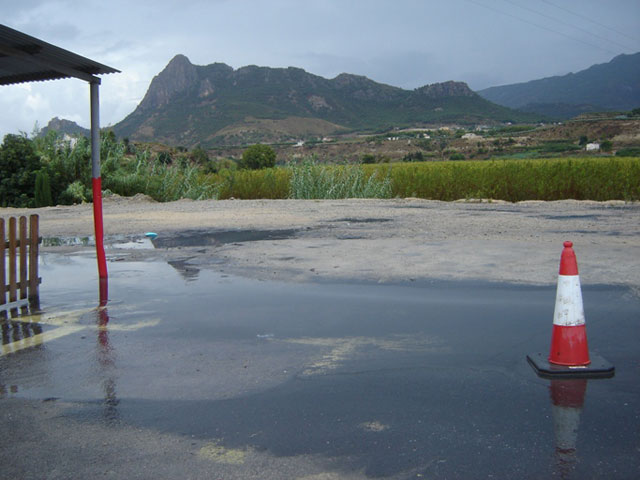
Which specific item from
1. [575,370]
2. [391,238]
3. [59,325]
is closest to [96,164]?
[59,325]

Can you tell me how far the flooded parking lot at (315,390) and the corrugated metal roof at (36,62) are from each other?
110 inches

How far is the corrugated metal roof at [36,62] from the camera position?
23.0 feet

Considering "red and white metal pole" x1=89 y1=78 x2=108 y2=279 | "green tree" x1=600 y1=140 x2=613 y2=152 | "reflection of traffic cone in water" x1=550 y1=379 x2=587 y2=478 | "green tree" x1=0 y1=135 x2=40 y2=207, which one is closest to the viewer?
"reflection of traffic cone in water" x1=550 y1=379 x2=587 y2=478

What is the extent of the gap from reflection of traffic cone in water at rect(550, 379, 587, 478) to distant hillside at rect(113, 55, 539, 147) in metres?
130

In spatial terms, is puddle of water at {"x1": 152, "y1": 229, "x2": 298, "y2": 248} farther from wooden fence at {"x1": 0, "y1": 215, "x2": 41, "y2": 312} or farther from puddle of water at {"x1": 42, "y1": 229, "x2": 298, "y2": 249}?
wooden fence at {"x1": 0, "y1": 215, "x2": 41, "y2": 312}

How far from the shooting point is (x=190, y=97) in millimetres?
178250

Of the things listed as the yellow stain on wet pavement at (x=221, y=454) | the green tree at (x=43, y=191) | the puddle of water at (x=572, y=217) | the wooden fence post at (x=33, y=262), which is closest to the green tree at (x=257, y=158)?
the green tree at (x=43, y=191)

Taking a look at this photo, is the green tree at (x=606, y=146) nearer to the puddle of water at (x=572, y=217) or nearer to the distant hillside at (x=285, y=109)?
the puddle of water at (x=572, y=217)

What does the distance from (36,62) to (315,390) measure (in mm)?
5421

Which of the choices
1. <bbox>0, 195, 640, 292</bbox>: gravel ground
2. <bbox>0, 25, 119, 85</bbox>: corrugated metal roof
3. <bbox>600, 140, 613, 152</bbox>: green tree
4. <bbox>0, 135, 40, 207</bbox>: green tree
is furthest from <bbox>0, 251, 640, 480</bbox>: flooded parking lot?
<bbox>600, 140, 613, 152</bbox>: green tree

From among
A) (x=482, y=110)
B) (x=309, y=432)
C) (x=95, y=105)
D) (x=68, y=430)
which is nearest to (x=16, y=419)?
(x=68, y=430)

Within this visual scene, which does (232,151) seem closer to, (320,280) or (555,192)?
(555,192)

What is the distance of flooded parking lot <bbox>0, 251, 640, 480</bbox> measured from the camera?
11.2 ft

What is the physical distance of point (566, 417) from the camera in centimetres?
394
